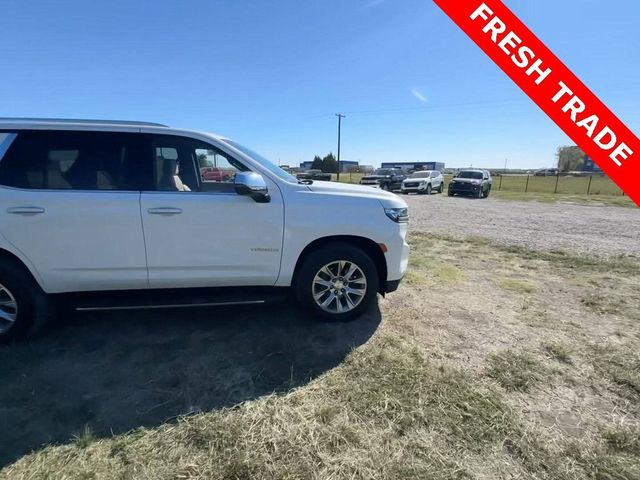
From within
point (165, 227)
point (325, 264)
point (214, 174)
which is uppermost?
point (214, 174)

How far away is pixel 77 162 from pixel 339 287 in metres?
2.69

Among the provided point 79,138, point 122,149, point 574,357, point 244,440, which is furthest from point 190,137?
point 574,357

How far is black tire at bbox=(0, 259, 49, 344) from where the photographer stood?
287 cm

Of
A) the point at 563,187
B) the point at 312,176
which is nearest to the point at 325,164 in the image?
the point at 563,187

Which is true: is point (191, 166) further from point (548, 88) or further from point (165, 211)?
point (548, 88)

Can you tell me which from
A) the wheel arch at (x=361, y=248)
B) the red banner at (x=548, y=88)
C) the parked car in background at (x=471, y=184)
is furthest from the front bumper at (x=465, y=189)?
the wheel arch at (x=361, y=248)

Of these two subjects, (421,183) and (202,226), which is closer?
(202,226)

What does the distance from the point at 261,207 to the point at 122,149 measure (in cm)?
137

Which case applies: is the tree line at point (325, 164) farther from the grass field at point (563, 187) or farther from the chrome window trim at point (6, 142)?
the chrome window trim at point (6, 142)

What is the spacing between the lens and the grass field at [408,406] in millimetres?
1871

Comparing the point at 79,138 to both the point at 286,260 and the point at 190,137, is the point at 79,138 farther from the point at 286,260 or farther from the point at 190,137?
the point at 286,260

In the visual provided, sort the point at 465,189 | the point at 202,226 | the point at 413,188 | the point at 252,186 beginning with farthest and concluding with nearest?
the point at 413,188 → the point at 465,189 → the point at 202,226 → the point at 252,186

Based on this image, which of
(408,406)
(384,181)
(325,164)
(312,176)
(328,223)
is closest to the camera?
(408,406)

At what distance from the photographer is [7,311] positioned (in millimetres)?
2951
